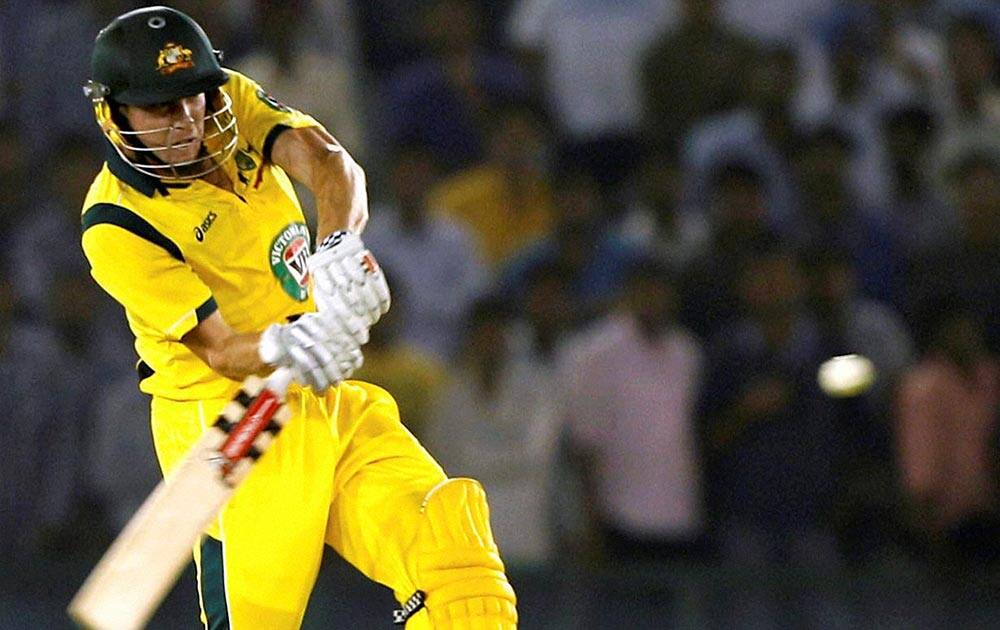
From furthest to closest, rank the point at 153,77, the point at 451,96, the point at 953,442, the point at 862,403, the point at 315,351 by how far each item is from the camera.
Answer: the point at 451,96 → the point at 862,403 → the point at 953,442 → the point at 153,77 → the point at 315,351

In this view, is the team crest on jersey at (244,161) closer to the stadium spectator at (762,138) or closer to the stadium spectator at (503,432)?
the stadium spectator at (503,432)

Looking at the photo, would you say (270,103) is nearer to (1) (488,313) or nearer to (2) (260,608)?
(2) (260,608)

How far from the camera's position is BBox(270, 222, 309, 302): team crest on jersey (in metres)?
3.76

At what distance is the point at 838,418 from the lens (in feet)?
20.6

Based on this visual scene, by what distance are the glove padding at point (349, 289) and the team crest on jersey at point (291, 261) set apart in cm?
31

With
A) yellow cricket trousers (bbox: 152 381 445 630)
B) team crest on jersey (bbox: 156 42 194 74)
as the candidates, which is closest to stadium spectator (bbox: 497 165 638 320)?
yellow cricket trousers (bbox: 152 381 445 630)

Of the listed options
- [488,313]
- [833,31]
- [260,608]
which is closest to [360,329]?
[260,608]

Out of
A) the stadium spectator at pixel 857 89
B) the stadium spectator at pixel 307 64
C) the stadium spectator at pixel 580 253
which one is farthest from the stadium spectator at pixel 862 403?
the stadium spectator at pixel 307 64

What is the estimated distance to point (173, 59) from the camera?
354 centimetres

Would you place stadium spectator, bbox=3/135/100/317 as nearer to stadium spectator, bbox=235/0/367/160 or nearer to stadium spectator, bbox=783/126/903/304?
stadium spectator, bbox=235/0/367/160

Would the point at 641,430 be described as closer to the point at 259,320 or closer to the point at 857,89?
the point at 857,89

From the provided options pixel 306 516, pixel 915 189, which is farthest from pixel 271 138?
pixel 915 189

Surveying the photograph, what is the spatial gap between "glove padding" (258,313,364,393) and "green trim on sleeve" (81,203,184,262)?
36 cm

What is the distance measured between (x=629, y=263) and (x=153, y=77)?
3.06 meters
